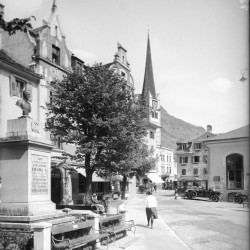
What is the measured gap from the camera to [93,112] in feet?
65.4

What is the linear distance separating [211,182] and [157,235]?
80.2 ft

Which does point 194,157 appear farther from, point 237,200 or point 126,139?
point 126,139

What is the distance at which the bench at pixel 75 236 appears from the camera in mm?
7934

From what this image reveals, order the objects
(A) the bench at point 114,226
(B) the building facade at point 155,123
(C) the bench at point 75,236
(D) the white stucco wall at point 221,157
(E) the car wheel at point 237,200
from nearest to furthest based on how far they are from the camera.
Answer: (C) the bench at point 75,236 < (A) the bench at point 114,226 < (E) the car wheel at point 237,200 < (D) the white stucco wall at point 221,157 < (B) the building facade at point 155,123

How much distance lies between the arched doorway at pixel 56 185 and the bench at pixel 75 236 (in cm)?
1649

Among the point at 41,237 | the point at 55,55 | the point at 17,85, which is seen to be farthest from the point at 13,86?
the point at 41,237

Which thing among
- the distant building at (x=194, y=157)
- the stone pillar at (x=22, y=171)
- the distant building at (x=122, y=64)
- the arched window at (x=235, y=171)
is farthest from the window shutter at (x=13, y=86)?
the distant building at (x=194, y=157)

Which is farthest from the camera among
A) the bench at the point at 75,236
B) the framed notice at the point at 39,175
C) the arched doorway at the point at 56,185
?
the arched doorway at the point at 56,185

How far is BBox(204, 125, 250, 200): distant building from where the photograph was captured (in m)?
33.7

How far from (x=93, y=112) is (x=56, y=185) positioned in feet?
31.1

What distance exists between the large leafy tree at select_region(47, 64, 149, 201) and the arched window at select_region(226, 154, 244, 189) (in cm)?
1712

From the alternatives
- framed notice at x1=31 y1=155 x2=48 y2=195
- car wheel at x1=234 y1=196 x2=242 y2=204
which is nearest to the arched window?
car wheel at x1=234 y1=196 x2=242 y2=204

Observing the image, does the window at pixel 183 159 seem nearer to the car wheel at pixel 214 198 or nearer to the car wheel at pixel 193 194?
the car wheel at pixel 193 194

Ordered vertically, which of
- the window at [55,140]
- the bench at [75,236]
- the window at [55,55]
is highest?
the window at [55,55]
